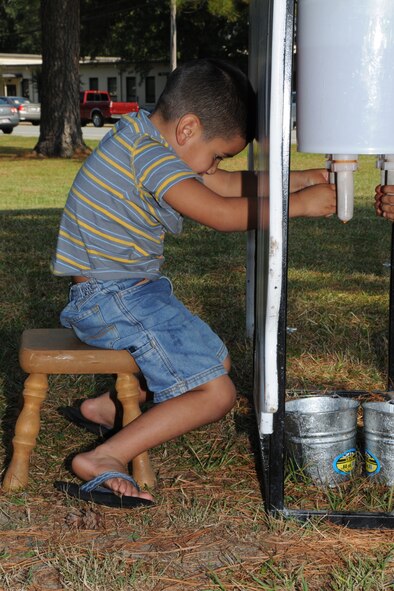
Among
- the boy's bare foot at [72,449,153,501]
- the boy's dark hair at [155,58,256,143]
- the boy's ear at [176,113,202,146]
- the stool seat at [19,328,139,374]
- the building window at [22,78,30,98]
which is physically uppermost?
the boy's dark hair at [155,58,256,143]

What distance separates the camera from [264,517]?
102 inches

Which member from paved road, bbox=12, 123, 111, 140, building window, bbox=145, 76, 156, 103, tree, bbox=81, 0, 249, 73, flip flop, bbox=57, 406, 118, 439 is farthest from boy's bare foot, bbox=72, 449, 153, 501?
building window, bbox=145, 76, 156, 103

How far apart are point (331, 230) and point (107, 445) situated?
5488 mm

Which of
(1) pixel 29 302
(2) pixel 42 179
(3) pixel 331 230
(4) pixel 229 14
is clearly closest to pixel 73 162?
(2) pixel 42 179

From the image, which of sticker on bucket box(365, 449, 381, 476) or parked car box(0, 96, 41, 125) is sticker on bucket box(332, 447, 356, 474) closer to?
sticker on bucket box(365, 449, 381, 476)

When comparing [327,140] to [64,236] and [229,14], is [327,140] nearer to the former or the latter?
[64,236]

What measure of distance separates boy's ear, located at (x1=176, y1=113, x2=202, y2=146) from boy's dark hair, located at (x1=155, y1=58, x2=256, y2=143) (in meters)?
0.01

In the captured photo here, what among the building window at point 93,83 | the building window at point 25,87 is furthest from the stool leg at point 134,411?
the building window at point 25,87

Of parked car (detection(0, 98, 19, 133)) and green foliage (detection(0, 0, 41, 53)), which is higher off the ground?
green foliage (detection(0, 0, 41, 53))

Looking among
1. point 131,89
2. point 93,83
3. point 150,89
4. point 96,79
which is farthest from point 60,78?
point 93,83

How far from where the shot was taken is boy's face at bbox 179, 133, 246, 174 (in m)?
2.83

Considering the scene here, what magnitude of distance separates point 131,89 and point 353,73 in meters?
49.5

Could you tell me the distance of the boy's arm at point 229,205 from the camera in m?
2.52

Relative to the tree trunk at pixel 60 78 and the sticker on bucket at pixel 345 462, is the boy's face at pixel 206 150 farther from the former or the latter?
the tree trunk at pixel 60 78
